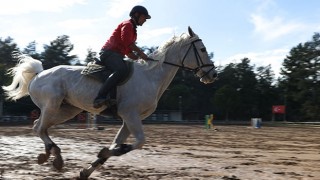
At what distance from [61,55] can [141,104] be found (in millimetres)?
83389

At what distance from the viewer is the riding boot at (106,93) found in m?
6.91

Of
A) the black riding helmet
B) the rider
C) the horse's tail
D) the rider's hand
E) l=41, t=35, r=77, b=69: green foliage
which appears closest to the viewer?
the rider

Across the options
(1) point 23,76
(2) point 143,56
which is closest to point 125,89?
(2) point 143,56

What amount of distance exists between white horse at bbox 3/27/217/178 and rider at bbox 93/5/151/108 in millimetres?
202

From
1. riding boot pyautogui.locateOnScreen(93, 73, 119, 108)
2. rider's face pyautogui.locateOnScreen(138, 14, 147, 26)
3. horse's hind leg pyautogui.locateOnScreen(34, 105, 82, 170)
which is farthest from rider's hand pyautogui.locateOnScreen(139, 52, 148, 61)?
horse's hind leg pyautogui.locateOnScreen(34, 105, 82, 170)

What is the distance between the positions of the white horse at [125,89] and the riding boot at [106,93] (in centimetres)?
17

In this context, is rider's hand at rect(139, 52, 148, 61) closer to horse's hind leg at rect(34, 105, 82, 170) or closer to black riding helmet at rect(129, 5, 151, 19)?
black riding helmet at rect(129, 5, 151, 19)

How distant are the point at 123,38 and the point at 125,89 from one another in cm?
85

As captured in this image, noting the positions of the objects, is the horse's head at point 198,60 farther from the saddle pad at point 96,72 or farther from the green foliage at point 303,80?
the green foliage at point 303,80

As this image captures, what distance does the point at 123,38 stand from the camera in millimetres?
7207

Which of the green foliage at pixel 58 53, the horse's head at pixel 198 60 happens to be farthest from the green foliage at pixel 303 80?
the horse's head at pixel 198 60

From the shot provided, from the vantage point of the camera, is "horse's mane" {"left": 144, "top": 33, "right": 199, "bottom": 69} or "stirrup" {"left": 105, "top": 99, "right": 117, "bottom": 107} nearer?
"stirrup" {"left": 105, "top": 99, "right": 117, "bottom": 107}

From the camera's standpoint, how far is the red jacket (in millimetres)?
7207

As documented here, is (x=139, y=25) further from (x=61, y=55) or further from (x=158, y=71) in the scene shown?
(x=61, y=55)
